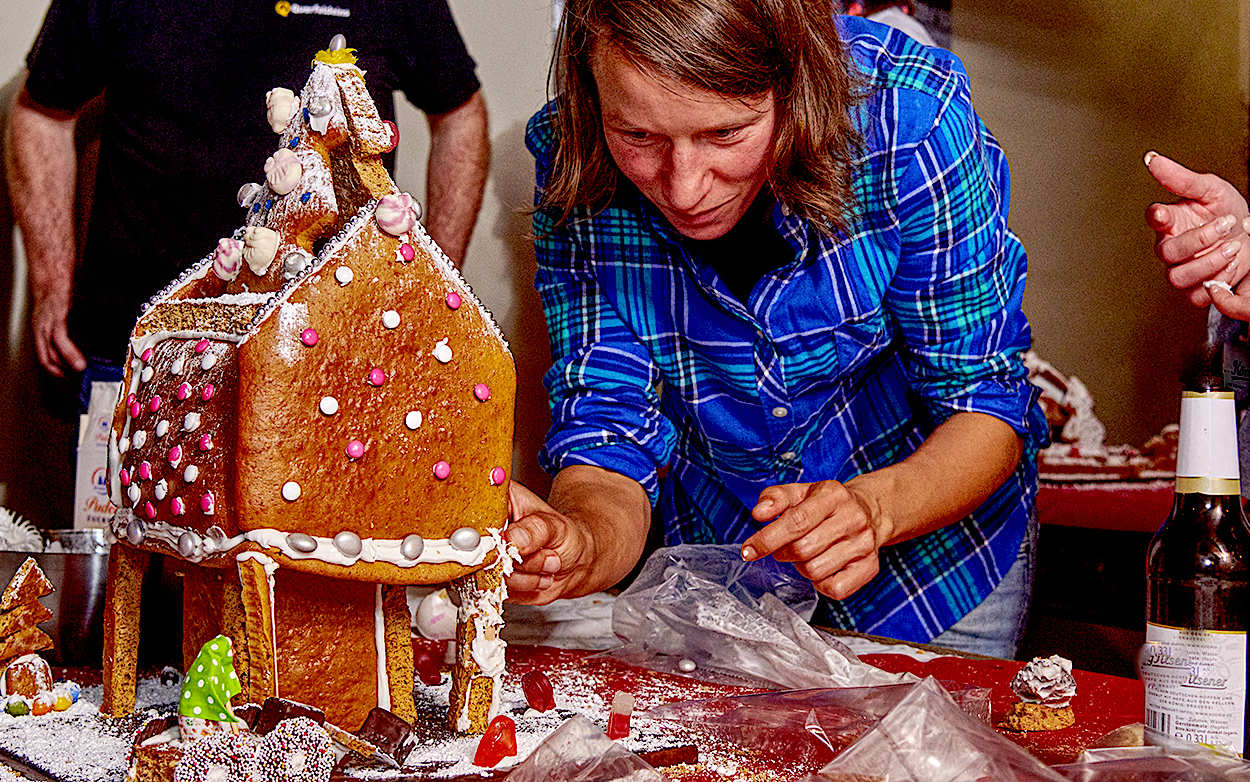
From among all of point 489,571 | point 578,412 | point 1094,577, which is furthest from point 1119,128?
point 489,571

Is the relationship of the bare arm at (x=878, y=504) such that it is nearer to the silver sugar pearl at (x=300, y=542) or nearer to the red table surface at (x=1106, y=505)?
the silver sugar pearl at (x=300, y=542)

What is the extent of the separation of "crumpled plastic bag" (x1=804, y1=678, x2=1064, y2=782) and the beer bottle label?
162mm

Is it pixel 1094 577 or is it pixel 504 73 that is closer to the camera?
pixel 504 73

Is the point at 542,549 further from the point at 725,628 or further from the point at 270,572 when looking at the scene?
the point at 270,572

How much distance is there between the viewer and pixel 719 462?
157 cm

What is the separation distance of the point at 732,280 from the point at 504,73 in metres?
0.95

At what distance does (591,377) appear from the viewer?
4.81 feet

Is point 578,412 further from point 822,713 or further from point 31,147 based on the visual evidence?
point 31,147

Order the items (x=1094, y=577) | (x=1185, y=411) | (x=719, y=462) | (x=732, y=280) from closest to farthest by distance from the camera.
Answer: (x=1185, y=411) → (x=732, y=280) → (x=719, y=462) → (x=1094, y=577)

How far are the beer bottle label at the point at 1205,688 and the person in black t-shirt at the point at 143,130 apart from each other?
1.56m

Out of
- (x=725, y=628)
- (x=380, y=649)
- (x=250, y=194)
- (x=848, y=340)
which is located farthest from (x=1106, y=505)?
(x=250, y=194)

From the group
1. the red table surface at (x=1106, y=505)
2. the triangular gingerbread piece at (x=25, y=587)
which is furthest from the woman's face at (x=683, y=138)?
the red table surface at (x=1106, y=505)

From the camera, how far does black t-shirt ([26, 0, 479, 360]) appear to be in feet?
6.35

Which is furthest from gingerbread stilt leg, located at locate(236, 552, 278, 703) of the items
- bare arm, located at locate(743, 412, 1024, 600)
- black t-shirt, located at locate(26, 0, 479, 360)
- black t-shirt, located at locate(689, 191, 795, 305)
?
black t-shirt, located at locate(26, 0, 479, 360)
